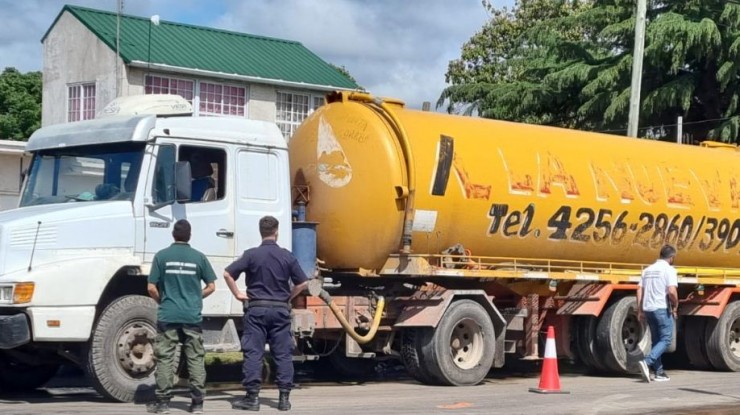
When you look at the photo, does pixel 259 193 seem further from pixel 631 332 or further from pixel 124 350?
pixel 631 332

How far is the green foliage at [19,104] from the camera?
48531 millimetres

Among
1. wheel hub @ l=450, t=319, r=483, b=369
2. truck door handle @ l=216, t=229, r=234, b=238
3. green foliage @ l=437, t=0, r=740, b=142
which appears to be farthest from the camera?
green foliage @ l=437, t=0, r=740, b=142

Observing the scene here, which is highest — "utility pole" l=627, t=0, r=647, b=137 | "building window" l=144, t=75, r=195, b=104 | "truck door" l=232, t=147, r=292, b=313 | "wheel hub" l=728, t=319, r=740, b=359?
"building window" l=144, t=75, r=195, b=104

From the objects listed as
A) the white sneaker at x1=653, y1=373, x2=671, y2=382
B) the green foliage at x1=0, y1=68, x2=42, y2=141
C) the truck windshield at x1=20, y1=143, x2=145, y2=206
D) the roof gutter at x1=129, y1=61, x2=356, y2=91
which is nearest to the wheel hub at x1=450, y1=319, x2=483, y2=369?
the white sneaker at x1=653, y1=373, x2=671, y2=382

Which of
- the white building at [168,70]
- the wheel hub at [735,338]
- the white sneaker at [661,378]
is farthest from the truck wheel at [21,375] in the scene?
the white building at [168,70]

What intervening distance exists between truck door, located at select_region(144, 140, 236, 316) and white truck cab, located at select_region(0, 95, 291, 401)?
1 cm

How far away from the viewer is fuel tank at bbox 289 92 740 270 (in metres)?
13.4

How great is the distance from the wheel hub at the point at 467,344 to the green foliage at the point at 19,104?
3768cm

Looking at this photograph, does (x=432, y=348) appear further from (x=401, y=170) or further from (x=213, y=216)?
(x=213, y=216)

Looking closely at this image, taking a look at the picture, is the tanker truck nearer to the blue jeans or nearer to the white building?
the blue jeans

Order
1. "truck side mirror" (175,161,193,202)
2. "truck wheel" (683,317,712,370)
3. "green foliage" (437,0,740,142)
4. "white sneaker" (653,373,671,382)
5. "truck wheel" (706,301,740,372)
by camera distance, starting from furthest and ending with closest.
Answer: "green foliage" (437,0,740,142) < "truck wheel" (683,317,712,370) < "truck wheel" (706,301,740,372) < "white sneaker" (653,373,671,382) < "truck side mirror" (175,161,193,202)

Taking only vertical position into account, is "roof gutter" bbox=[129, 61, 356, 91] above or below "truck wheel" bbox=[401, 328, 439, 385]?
above

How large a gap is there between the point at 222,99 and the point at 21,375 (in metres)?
24.3

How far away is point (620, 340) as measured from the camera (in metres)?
15.8
